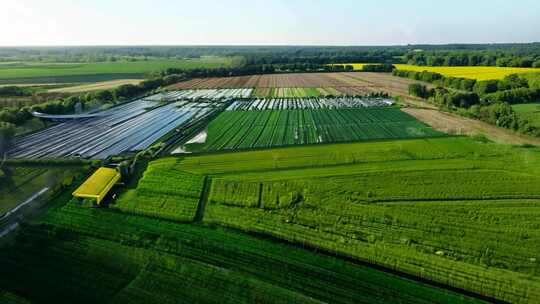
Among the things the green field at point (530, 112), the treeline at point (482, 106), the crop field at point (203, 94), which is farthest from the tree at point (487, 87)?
the crop field at point (203, 94)

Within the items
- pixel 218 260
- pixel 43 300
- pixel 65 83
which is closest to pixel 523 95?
pixel 218 260

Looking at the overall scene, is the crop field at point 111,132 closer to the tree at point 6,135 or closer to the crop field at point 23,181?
the tree at point 6,135

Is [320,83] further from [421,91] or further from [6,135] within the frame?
[6,135]

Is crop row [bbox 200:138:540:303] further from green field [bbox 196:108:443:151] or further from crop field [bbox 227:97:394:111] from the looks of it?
crop field [bbox 227:97:394:111]

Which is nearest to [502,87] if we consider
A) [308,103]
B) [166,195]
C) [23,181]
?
[308,103]

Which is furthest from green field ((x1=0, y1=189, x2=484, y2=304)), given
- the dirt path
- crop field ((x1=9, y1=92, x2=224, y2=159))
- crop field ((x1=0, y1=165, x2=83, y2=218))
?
the dirt path
